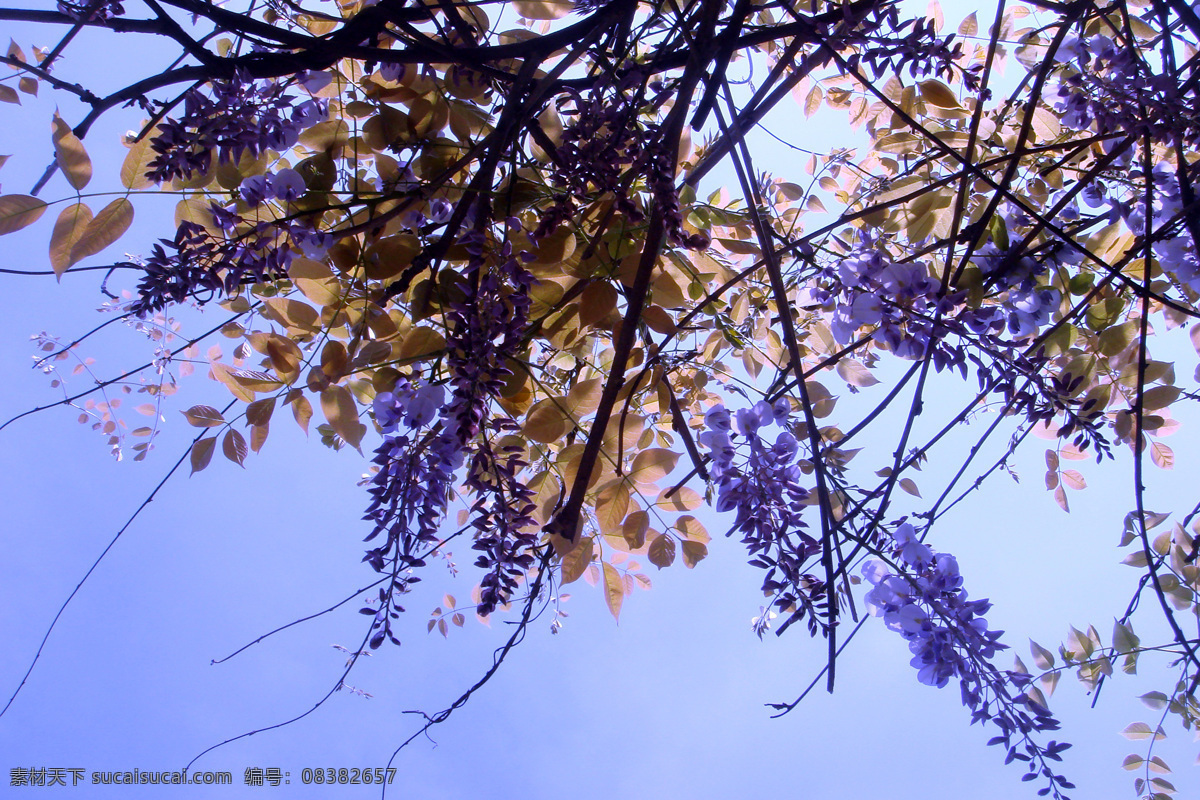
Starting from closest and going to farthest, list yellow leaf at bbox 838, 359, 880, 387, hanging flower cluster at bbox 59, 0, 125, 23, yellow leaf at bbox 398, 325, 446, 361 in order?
1. hanging flower cluster at bbox 59, 0, 125, 23
2. yellow leaf at bbox 398, 325, 446, 361
3. yellow leaf at bbox 838, 359, 880, 387

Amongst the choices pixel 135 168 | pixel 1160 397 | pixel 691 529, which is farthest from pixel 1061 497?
pixel 135 168

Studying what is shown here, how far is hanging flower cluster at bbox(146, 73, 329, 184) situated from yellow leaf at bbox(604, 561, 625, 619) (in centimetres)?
79

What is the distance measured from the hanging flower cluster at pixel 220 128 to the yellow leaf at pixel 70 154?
104 millimetres

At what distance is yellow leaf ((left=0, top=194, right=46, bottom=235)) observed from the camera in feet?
2.65

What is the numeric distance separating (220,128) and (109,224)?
9.1 inches

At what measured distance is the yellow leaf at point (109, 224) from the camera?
32.4 inches

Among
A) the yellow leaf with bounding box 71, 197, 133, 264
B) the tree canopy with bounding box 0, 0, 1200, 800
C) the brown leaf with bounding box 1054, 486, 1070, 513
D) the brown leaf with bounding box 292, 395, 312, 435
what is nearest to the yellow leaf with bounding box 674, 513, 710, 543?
the tree canopy with bounding box 0, 0, 1200, 800

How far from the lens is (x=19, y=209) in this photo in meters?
0.81

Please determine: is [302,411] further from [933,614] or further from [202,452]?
[933,614]

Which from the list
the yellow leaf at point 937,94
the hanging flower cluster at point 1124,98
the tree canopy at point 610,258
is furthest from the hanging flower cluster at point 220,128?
the hanging flower cluster at point 1124,98

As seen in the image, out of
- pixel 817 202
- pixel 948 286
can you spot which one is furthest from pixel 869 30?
pixel 817 202

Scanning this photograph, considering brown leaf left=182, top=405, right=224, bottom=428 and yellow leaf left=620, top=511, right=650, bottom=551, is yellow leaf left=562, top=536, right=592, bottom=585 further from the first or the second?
brown leaf left=182, top=405, right=224, bottom=428

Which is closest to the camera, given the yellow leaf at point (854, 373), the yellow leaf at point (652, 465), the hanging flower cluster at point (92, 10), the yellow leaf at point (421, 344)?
the hanging flower cluster at point (92, 10)

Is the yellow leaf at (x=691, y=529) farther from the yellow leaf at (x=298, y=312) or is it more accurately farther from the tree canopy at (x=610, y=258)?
the yellow leaf at (x=298, y=312)
